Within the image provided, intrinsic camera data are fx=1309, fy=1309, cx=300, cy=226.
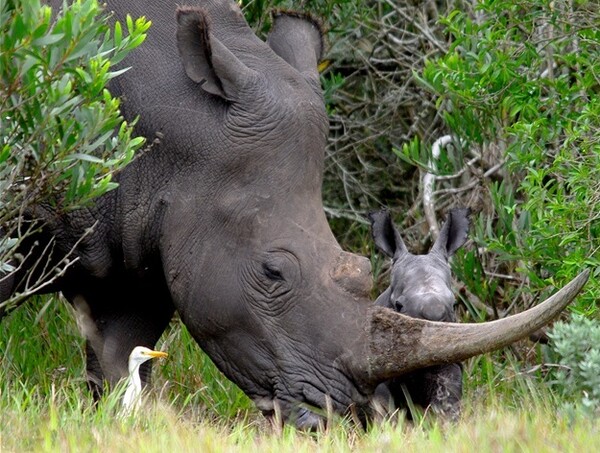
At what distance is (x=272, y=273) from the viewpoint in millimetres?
6402

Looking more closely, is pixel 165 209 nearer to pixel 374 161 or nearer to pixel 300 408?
pixel 300 408

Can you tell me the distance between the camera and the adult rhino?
621 centimetres

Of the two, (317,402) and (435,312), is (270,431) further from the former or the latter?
(435,312)

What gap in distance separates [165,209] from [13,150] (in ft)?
3.17

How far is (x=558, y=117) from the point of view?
768cm

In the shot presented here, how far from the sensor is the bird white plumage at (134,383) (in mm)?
5582

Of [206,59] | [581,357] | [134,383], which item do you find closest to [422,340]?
[581,357]

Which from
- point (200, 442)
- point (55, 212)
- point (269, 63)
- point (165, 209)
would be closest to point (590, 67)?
point (269, 63)

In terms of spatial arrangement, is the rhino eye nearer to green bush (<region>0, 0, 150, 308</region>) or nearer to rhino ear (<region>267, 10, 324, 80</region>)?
green bush (<region>0, 0, 150, 308</region>)

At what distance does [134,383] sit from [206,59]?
165cm

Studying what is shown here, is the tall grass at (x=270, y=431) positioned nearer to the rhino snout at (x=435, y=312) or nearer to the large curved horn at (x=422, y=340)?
the large curved horn at (x=422, y=340)

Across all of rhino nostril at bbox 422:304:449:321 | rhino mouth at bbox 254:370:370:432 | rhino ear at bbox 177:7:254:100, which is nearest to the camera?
rhino mouth at bbox 254:370:370:432

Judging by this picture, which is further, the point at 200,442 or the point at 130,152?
the point at 130,152

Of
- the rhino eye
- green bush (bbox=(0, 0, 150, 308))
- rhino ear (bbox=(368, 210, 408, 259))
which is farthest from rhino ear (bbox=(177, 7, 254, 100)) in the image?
rhino ear (bbox=(368, 210, 408, 259))
